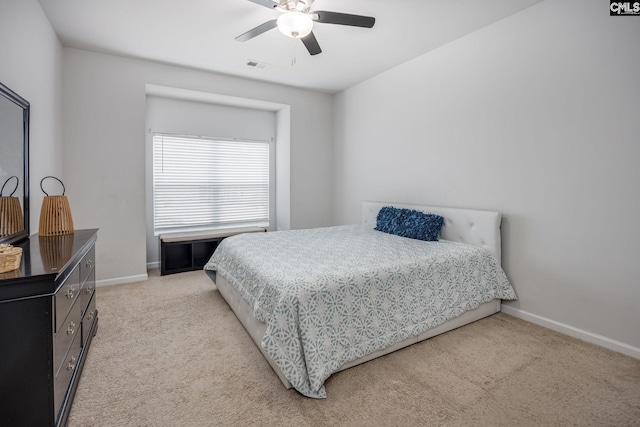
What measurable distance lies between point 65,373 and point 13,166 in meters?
1.36

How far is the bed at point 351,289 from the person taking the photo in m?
1.78

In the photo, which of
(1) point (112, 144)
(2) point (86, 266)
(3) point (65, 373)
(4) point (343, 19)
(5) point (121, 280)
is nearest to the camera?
(3) point (65, 373)

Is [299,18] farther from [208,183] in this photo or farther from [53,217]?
[208,183]

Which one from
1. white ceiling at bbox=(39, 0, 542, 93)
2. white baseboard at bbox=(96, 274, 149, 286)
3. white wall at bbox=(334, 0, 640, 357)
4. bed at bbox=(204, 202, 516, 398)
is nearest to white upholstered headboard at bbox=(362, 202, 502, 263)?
bed at bbox=(204, 202, 516, 398)

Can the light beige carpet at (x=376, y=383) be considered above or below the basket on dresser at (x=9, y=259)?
below

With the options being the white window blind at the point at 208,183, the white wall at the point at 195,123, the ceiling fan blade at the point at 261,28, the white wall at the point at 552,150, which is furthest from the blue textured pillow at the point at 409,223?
the white wall at the point at 195,123

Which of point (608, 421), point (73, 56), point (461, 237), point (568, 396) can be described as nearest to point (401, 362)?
point (568, 396)

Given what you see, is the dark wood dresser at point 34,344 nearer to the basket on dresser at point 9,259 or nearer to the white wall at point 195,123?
the basket on dresser at point 9,259

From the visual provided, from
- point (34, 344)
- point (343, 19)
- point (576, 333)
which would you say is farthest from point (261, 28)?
point (576, 333)

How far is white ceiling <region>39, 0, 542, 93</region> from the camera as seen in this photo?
102 inches

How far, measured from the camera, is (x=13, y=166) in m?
1.96

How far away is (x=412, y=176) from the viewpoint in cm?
380

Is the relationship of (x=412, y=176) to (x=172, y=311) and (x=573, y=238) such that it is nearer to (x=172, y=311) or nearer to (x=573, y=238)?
(x=573, y=238)

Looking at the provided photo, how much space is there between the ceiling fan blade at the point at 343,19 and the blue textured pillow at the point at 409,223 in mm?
1897
